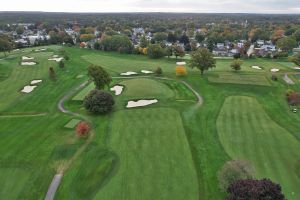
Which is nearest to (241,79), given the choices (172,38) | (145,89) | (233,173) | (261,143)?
(145,89)

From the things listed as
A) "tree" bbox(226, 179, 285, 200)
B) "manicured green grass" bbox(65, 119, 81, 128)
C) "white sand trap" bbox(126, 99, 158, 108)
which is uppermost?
"tree" bbox(226, 179, 285, 200)

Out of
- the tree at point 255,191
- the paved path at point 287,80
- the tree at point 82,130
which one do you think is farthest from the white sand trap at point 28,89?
the paved path at point 287,80

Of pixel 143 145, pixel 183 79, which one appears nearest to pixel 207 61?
pixel 183 79

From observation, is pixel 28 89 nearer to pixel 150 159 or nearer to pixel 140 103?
pixel 140 103

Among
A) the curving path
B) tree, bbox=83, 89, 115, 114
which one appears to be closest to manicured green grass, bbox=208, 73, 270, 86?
the curving path

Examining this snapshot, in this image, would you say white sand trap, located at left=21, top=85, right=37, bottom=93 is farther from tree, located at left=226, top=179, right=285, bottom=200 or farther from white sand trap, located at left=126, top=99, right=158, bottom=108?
tree, located at left=226, top=179, right=285, bottom=200

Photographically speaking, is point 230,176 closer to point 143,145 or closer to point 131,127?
point 143,145
